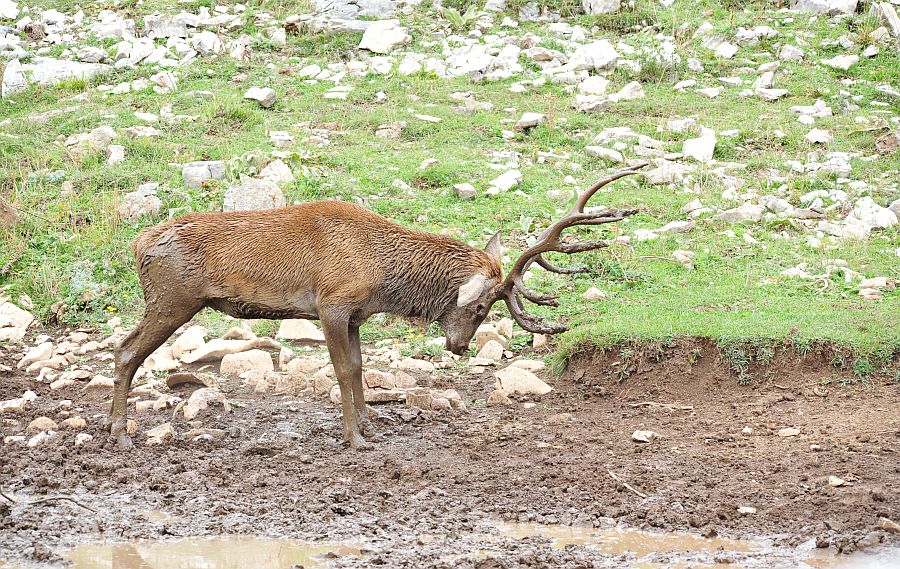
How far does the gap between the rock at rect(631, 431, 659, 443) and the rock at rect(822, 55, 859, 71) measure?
991 centimetres

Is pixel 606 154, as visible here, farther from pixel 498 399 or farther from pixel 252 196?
pixel 498 399

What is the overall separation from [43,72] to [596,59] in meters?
8.34

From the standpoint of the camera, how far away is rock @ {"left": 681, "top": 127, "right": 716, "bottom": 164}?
43.3ft

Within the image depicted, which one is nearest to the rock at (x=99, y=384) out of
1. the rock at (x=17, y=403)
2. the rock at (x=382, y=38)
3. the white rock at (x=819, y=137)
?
the rock at (x=17, y=403)

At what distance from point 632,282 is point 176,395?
4.38m

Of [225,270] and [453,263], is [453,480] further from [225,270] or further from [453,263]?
[225,270]

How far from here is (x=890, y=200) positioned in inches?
472

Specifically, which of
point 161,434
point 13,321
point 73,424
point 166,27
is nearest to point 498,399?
point 161,434

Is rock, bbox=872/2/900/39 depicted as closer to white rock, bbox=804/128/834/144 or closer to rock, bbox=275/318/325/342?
white rock, bbox=804/128/834/144

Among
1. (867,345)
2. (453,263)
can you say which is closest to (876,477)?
(867,345)

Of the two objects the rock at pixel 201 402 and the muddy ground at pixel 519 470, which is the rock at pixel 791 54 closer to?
the muddy ground at pixel 519 470

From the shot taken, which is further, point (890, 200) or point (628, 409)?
point (890, 200)

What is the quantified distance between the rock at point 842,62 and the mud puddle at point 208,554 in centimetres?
1239

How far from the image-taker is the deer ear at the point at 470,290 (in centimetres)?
779
